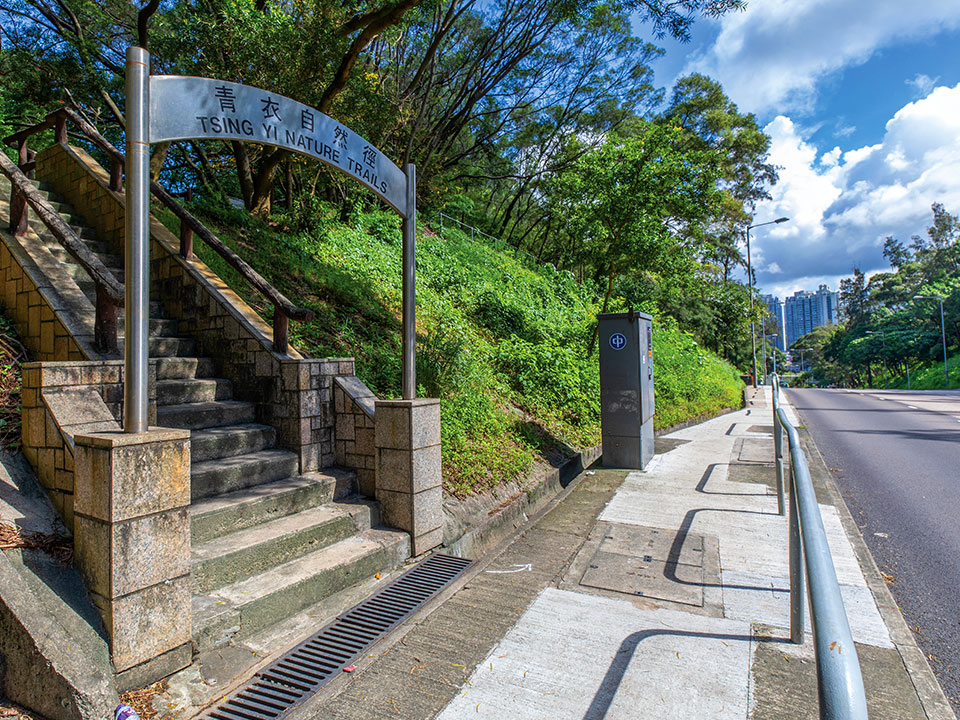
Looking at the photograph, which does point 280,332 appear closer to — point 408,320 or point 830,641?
point 408,320

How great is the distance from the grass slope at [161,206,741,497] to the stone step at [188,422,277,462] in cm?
156

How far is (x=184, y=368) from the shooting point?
5254 millimetres

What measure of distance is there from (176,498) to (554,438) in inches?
228

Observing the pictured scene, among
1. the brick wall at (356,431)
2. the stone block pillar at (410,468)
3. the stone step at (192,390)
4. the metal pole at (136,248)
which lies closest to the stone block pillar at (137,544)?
the metal pole at (136,248)

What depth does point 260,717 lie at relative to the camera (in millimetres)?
2510

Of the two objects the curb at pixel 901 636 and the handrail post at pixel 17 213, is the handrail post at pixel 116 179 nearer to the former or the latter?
the handrail post at pixel 17 213

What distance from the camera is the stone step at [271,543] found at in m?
3.29

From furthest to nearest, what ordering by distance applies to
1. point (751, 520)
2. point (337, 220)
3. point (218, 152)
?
point (218, 152) < point (337, 220) < point (751, 520)

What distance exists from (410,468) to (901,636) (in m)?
3.41

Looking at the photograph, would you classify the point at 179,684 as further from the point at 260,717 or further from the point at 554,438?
the point at 554,438

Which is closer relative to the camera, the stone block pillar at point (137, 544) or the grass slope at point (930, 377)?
the stone block pillar at point (137, 544)

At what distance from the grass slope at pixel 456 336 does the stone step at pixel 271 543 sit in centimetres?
128

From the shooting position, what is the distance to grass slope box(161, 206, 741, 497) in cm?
660

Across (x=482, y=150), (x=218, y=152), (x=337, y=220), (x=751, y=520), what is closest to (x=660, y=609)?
(x=751, y=520)
